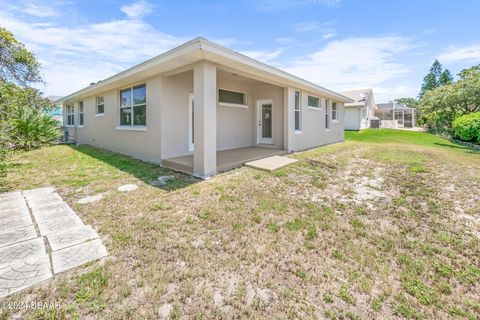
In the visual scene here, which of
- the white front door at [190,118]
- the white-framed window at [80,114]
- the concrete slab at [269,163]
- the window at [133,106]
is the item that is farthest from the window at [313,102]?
the white-framed window at [80,114]

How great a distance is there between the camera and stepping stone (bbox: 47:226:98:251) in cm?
288

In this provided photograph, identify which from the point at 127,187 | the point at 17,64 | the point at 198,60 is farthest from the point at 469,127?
the point at 17,64

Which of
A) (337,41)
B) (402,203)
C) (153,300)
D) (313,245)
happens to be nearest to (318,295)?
(313,245)

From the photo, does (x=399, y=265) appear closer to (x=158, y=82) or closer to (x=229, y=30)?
(x=158, y=82)

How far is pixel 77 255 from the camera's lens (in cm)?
268

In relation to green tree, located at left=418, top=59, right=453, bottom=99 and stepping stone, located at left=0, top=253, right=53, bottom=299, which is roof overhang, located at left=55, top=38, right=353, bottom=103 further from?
green tree, located at left=418, top=59, right=453, bottom=99

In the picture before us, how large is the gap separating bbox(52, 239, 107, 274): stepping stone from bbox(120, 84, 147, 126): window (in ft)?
19.2

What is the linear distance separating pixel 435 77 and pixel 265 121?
Answer: 211ft

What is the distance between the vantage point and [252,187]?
17.1ft

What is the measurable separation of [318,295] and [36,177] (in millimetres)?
7441

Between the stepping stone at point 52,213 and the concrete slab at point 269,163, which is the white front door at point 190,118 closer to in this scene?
the concrete slab at point 269,163

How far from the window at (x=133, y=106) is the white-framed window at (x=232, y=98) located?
9.30 ft

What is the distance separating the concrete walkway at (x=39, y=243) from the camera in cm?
235

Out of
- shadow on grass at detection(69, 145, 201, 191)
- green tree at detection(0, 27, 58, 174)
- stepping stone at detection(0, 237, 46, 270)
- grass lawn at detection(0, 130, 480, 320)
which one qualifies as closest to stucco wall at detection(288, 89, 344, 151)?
grass lawn at detection(0, 130, 480, 320)
